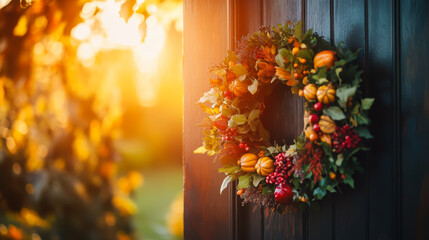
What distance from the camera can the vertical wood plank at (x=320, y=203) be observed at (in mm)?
1027

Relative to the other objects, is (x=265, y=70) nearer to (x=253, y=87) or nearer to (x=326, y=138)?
(x=253, y=87)

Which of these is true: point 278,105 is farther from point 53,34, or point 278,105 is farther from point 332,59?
point 53,34

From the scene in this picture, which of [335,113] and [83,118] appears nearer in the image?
[335,113]

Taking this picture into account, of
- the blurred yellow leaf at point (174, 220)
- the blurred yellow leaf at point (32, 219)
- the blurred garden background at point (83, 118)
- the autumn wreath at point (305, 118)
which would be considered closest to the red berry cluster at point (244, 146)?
the autumn wreath at point (305, 118)

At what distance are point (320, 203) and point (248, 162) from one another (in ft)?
0.94

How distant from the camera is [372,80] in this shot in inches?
36.9

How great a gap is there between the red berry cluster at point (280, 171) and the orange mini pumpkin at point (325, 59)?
0.30 meters

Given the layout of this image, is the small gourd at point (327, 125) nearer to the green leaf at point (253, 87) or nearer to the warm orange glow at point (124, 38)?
the green leaf at point (253, 87)

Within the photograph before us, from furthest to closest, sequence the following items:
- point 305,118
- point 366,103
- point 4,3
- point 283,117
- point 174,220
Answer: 1. point 174,220
2. point 4,3
3. point 283,117
4. point 305,118
5. point 366,103

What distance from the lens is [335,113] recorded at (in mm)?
825

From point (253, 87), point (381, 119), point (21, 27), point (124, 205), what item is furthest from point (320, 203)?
point (21, 27)

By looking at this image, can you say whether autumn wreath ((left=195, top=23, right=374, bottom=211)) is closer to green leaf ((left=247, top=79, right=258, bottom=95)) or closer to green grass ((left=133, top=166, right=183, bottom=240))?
green leaf ((left=247, top=79, right=258, bottom=95))

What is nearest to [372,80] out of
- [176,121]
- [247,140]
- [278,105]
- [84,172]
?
[278,105]

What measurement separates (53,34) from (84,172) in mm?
688
